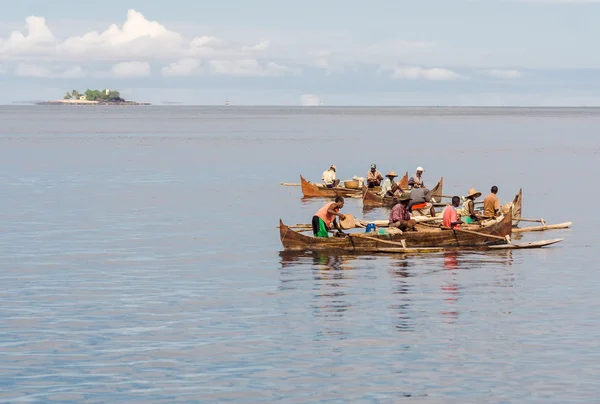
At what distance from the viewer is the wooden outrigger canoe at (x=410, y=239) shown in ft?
110

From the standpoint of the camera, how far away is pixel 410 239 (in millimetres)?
34406

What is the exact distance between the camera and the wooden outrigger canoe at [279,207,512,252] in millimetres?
33562

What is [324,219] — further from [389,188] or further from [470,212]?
[389,188]

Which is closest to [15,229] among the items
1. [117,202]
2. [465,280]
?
[117,202]

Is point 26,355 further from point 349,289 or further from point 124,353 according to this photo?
point 349,289

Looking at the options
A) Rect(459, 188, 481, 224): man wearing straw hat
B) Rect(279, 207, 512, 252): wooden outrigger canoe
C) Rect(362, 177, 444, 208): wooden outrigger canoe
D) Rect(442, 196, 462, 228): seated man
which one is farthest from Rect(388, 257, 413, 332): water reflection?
Rect(362, 177, 444, 208): wooden outrigger canoe

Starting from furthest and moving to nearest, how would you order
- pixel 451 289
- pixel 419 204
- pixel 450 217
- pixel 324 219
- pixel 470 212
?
pixel 419 204, pixel 470 212, pixel 450 217, pixel 324 219, pixel 451 289

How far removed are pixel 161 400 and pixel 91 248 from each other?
1902 centimetres

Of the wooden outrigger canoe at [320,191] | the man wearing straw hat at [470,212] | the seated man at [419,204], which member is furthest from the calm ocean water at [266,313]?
the seated man at [419,204]

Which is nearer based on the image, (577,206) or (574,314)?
(574,314)

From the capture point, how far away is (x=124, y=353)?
20844 millimetres

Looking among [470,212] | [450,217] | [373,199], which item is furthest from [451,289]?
[373,199]

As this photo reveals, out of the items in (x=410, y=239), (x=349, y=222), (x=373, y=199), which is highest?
(x=349, y=222)

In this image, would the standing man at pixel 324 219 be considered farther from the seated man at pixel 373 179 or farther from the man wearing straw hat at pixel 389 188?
the seated man at pixel 373 179
